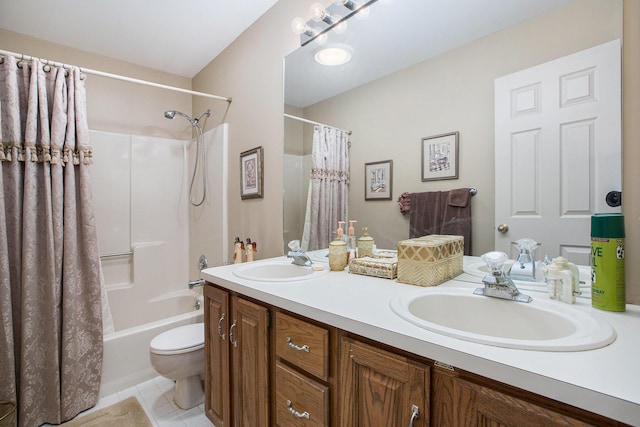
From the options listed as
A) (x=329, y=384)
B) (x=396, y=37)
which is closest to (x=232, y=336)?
(x=329, y=384)

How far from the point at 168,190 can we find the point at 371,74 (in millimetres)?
2093

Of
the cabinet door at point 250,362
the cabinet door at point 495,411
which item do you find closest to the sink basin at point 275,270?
the cabinet door at point 250,362

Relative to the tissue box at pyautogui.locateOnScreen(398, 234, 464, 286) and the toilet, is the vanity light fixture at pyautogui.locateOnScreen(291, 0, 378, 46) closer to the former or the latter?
the tissue box at pyautogui.locateOnScreen(398, 234, 464, 286)

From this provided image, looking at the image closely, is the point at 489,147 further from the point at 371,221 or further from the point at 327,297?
the point at 327,297

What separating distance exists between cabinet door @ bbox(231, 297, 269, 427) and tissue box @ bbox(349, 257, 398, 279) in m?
0.44

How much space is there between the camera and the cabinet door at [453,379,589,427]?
505 millimetres

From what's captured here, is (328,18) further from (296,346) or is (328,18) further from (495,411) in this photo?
(495,411)

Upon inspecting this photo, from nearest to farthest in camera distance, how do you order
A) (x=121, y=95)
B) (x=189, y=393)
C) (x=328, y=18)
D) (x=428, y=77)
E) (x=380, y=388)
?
(x=380, y=388) < (x=428, y=77) < (x=328, y=18) < (x=189, y=393) < (x=121, y=95)

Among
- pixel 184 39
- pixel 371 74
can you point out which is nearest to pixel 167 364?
pixel 371 74

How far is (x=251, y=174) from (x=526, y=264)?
5.29 feet

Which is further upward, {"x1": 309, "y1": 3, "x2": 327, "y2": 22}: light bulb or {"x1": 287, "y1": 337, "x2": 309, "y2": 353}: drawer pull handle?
{"x1": 309, "y1": 3, "x2": 327, "y2": 22}: light bulb

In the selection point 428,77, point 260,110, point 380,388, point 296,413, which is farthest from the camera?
point 260,110

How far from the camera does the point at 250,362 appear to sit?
3.75 feet

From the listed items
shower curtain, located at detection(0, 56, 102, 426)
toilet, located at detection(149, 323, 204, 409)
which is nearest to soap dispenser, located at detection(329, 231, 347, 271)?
toilet, located at detection(149, 323, 204, 409)
